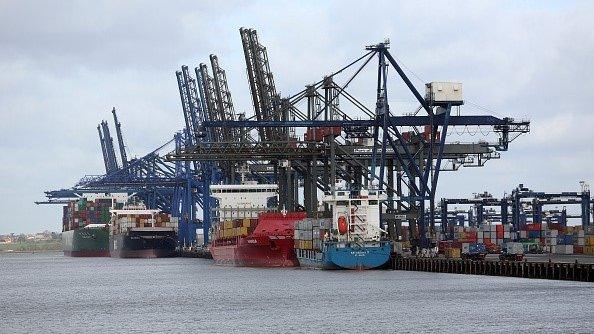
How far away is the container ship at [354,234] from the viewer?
98.4 metres

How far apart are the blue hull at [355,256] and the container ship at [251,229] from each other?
1585 centimetres

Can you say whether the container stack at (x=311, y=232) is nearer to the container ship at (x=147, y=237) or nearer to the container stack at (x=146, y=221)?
the container ship at (x=147, y=237)

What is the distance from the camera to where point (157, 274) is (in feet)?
393

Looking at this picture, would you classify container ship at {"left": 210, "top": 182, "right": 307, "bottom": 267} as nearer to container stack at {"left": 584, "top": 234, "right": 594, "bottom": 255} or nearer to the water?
the water

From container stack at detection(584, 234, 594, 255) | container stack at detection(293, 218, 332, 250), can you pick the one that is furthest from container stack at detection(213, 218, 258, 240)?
container stack at detection(584, 234, 594, 255)

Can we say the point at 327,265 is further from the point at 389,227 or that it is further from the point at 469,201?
the point at 469,201

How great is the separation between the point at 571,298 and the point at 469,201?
111 metres

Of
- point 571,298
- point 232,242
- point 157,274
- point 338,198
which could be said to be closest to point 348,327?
point 571,298

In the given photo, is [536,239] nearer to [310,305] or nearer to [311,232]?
[311,232]

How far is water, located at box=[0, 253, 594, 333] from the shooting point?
2394 inches

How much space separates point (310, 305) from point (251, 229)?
50149mm

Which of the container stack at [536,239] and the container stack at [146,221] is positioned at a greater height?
the container stack at [146,221]

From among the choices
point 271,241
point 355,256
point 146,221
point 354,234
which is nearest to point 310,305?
point 354,234

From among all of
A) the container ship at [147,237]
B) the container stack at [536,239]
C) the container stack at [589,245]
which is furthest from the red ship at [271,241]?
the container ship at [147,237]
